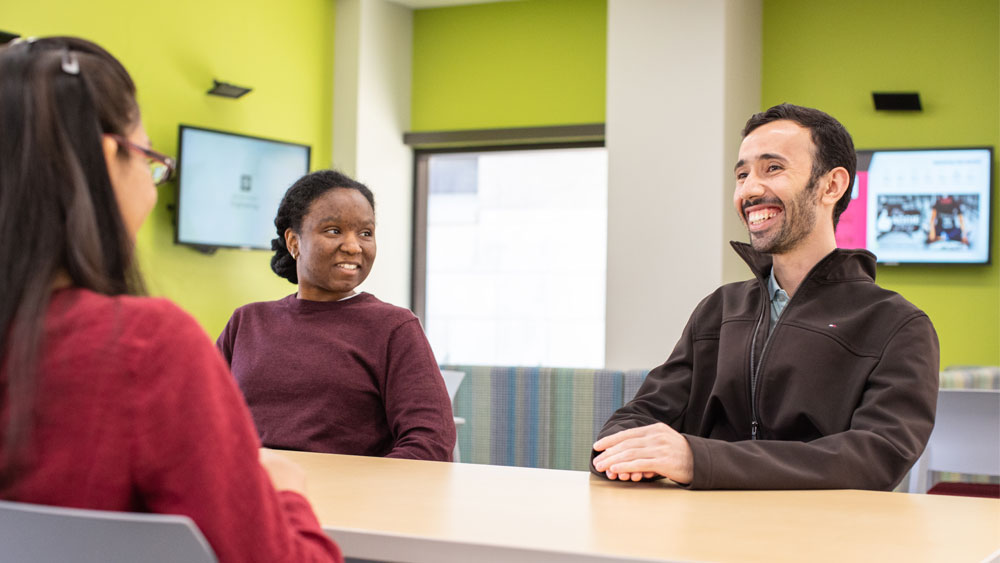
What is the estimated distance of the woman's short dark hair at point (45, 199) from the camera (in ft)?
2.75

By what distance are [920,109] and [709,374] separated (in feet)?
13.0

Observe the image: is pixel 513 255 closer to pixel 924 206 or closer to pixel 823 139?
pixel 924 206

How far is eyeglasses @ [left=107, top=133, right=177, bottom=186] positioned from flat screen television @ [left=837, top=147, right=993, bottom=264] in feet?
15.8

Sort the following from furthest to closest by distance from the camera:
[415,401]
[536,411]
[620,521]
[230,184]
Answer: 1. [230,184]
2. [536,411]
3. [415,401]
4. [620,521]

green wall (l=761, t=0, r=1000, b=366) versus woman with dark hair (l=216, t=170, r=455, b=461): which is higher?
green wall (l=761, t=0, r=1000, b=366)

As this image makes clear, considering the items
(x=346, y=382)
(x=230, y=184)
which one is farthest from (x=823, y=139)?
(x=230, y=184)

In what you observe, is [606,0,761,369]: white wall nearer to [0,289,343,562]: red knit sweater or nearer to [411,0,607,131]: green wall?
[411,0,607,131]: green wall

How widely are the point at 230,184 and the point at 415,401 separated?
3.33 m

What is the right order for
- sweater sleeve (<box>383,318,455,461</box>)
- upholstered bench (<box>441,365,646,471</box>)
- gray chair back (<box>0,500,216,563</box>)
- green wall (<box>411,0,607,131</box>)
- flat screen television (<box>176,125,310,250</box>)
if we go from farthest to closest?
green wall (<box>411,0,607,131</box>)
flat screen television (<box>176,125,310,250</box>)
upholstered bench (<box>441,365,646,471</box>)
sweater sleeve (<box>383,318,455,461</box>)
gray chair back (<box>0,500,216,563</box>)

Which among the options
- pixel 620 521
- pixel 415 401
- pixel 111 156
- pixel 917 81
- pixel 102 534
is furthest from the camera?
pixel 917 81

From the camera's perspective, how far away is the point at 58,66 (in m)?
0.89

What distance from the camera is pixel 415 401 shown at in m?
2.22

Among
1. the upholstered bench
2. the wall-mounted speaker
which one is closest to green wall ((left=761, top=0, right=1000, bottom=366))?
the wall-mounted speaker

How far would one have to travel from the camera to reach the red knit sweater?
0.84m
